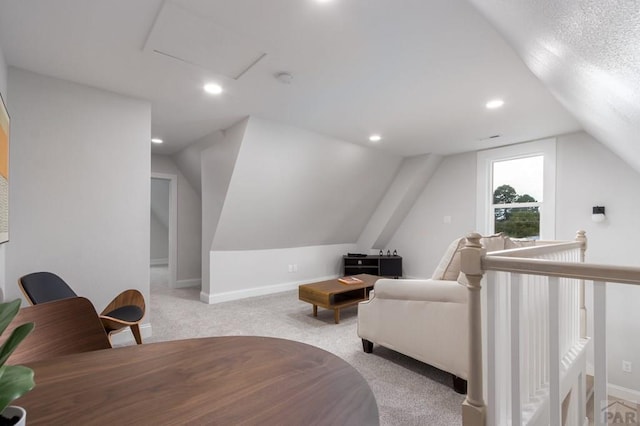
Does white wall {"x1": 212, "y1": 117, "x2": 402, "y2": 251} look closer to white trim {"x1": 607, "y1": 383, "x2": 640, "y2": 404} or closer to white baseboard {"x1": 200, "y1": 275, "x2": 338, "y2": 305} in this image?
white baseboard {"x1": 200, "y1": 275, "x2": 338, "y2": 305}

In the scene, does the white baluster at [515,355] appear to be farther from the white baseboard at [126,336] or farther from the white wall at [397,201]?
the white wall at [397,201]

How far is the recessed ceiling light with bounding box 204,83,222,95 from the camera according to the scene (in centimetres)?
255

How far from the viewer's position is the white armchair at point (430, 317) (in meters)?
2.04

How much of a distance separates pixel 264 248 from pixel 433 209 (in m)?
3.03

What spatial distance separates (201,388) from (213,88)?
98.1 inches

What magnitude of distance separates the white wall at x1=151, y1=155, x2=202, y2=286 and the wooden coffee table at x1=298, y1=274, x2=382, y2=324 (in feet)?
8.56

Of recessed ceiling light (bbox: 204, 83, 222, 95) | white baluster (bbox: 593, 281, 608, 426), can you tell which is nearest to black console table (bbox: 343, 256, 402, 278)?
recessed ceiling light (bbox: 204, 83, 222, 95)

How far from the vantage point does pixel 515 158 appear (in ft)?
14.6

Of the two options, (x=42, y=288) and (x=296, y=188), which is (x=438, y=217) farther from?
(x=42, y=288)

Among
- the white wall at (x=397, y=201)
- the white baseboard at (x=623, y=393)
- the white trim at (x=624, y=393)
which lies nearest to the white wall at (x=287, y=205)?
the white wall at (x=397, y=201)

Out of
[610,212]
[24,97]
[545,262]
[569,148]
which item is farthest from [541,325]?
[24,97]

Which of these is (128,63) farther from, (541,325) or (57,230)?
(541,325)

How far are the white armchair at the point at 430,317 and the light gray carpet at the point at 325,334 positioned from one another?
0.55 ft

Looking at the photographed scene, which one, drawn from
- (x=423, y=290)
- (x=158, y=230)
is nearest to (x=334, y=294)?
(x=423, y=290)
